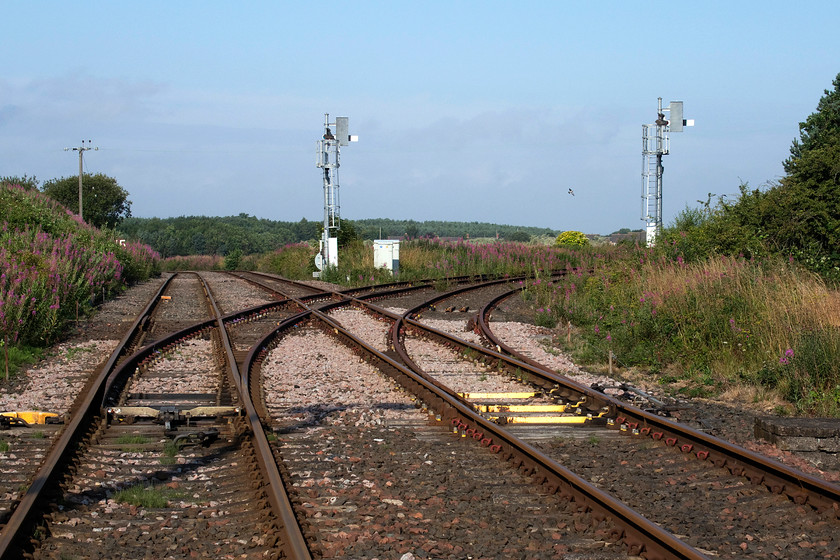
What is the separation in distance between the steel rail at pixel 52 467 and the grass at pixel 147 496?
47 cm

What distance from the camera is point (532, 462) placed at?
5.95 m

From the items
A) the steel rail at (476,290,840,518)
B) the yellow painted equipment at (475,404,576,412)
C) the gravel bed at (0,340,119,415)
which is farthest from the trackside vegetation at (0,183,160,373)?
the steel rail at (476,290,840,518)

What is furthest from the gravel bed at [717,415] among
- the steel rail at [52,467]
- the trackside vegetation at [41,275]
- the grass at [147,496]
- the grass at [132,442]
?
the trackside vegetation at [41,275]

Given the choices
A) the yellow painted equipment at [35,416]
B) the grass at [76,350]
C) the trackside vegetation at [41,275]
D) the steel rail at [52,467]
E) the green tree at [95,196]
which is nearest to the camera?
the steel rail at [52,467]

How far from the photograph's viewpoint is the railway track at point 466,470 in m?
4.61

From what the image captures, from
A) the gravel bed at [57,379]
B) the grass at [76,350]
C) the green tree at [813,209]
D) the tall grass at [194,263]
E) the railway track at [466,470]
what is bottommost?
the railway track at [466,470]

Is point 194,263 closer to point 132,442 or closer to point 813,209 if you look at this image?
point 813,209

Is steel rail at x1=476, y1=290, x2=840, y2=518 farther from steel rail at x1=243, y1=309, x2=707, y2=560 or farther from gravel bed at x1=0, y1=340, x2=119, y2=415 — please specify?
gravel bed at x1=0, y1=340, x2=119, y2=415

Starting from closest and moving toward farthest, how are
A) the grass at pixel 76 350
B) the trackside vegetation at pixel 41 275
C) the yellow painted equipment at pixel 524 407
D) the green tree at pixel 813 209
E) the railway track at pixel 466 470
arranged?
the railway track at pixel 466 470 < the yellow painted equipment at pixel 524 407 < the grass at pixel 76 350 < the trackside vegetation at pixel 41 275 < the green tree at pixel 813 209

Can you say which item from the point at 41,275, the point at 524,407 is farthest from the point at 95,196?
the point at 524,407

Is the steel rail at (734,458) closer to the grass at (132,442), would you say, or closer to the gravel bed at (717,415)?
the gravel bed at (717,415)

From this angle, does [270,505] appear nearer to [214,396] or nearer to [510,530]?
[510,530]

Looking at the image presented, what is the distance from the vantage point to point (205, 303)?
21719mm

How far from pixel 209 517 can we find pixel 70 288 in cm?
1403
